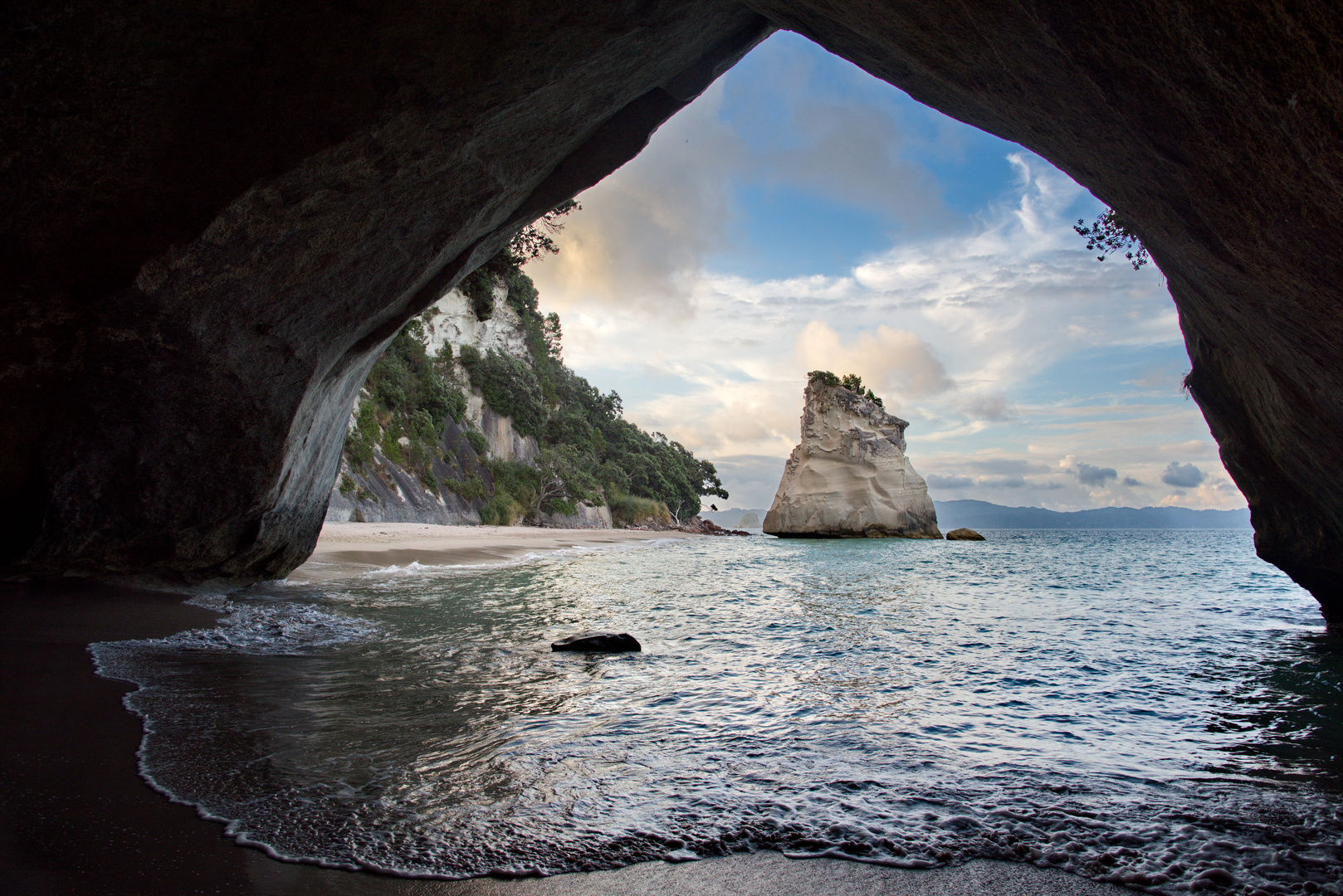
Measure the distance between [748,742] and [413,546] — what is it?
17.3m

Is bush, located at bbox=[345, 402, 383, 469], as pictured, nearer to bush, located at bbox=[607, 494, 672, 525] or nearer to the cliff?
the cliff

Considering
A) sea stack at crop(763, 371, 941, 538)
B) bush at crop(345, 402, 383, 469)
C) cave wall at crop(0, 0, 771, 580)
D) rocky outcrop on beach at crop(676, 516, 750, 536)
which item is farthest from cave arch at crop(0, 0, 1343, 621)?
rocky outcrop on beach at crop(676, 516, 750, 536)

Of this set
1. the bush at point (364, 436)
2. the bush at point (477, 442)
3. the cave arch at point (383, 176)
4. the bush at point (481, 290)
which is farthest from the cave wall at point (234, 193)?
the bush at point (477, 442)

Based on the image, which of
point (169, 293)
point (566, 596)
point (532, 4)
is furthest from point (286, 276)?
point (566, 596)

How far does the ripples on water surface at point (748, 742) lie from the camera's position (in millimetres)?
2756

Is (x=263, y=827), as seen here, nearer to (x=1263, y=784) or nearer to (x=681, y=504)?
(x=1263, y=784)

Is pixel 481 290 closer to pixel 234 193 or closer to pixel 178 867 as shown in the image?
pixel 234 193

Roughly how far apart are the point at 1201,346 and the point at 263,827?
381 inches

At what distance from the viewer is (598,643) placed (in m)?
7.04

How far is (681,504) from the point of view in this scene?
65.5 m

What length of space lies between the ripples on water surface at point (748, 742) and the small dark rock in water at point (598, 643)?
0.31m

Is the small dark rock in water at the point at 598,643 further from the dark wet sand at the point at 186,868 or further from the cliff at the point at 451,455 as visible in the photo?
the cliff at the point at 451,455

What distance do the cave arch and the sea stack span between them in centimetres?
3970

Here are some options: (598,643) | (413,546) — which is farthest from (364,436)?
(598,643)
